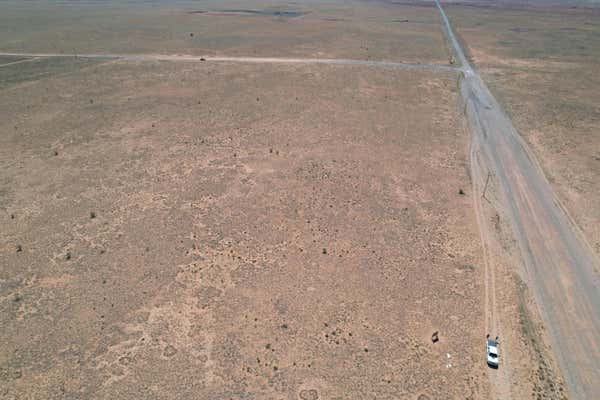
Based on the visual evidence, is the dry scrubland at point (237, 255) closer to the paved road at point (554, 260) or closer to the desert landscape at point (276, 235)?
the desert landscape at point (276, 235)

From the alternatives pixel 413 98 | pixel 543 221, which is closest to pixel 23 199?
pixel 543 221

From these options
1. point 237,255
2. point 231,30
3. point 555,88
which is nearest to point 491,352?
point 237,255

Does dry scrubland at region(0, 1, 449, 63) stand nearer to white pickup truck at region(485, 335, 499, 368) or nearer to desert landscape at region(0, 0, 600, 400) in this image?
desert landscape at region(0, 0, 600, 400)

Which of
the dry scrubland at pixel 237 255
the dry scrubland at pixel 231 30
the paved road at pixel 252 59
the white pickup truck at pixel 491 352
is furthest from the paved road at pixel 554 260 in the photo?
the dry scrubland at pixel 231 30

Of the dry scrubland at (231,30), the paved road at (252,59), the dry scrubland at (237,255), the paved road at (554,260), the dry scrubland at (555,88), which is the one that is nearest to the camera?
the dry scrubland at (237,255)

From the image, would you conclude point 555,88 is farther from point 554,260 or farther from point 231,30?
point 231,30
